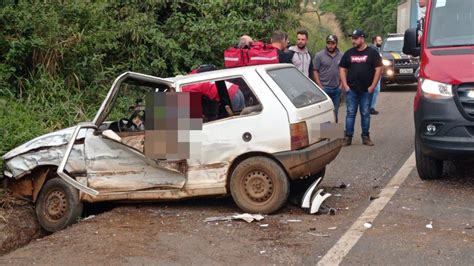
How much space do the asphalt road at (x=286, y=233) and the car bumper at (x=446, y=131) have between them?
0.46 m

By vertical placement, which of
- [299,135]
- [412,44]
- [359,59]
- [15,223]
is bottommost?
[15,223]

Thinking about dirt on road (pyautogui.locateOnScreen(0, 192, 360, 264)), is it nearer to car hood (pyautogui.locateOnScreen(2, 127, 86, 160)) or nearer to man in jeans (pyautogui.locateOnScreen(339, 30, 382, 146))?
car hood (pyautogui.locateOnScreen(2, 127, 86, 160))

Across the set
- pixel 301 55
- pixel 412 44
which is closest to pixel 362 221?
pixel 412 44

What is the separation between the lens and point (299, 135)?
613cm

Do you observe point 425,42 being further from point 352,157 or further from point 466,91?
point 352,157

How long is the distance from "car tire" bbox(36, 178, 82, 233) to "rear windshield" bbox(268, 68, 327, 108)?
91.1 inches

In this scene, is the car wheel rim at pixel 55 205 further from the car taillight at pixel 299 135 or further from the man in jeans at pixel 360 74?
the man in jeans at pixel 360 74

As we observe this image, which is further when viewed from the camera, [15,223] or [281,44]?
[281,44]

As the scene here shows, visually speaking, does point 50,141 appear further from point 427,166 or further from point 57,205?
point 427,166

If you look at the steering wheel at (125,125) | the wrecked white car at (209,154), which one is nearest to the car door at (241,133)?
the wrecked white car at (209,154)

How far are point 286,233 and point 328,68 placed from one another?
5137 millimetres

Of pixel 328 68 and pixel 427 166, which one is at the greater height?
pixel 328 68

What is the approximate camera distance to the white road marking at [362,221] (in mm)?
5007

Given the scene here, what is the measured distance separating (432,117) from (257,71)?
1904mm
